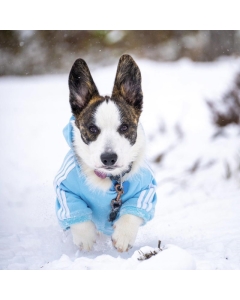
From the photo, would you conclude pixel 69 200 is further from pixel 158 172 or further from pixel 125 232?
pixel 158 172

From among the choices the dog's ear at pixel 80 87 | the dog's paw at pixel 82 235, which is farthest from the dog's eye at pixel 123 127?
the dog's paw at pixel 82 235

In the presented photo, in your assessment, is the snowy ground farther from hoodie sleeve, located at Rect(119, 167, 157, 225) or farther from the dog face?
the dog face

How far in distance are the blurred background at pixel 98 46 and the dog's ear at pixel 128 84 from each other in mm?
497

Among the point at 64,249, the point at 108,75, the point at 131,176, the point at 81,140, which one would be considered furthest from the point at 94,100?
the point at 64,249

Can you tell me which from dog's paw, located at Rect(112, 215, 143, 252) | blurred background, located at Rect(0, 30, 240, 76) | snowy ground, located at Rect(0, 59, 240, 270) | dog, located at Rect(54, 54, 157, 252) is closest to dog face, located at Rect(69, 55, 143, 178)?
dog, located at Rect(54, 54, 157, 252)

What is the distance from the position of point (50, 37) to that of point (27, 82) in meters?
0.37

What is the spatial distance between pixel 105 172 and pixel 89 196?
0.52 feet

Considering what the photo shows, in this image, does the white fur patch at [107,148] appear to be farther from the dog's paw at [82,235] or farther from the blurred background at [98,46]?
the blurred background at [98,46]

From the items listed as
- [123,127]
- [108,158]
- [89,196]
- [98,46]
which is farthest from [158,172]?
[108,158]

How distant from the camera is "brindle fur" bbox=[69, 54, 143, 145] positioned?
2.74 meters

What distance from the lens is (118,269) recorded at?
2873 mm

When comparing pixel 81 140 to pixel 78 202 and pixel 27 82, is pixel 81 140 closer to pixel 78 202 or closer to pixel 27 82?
pixel 78 202

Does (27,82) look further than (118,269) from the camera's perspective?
Yes

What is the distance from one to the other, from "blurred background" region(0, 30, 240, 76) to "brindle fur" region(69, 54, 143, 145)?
0.50 meters
